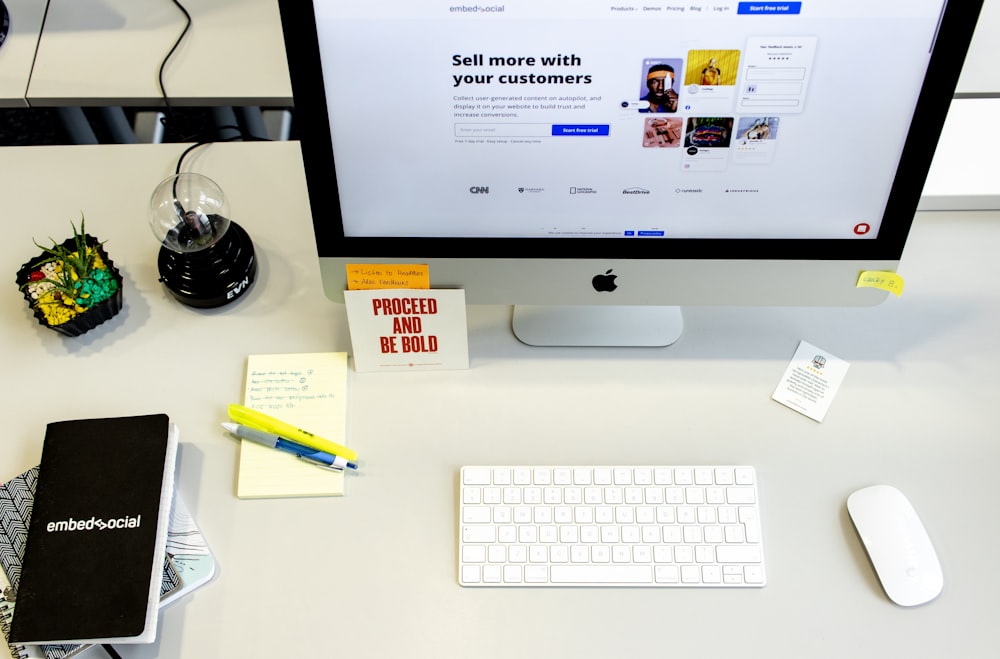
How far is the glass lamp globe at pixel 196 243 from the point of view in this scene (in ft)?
3.16

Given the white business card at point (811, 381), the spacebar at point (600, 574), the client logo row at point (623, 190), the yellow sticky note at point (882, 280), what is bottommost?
the spacebar at point (600, 574)

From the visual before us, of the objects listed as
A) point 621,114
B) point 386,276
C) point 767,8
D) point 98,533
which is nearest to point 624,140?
point 621,114

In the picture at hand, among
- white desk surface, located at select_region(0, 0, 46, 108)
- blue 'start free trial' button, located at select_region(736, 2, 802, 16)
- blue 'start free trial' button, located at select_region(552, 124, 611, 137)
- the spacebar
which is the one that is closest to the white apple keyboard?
the spacebar

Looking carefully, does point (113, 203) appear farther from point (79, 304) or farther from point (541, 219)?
point (541, 219)

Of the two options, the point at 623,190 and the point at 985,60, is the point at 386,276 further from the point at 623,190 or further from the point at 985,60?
the point at 985,60

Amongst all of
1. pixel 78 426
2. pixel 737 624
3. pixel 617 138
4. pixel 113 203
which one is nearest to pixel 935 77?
pixel 617 138

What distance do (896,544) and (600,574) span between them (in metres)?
0.30

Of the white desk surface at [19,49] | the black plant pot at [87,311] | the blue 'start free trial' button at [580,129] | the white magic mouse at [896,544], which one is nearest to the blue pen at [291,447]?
the black plant pot at [87,311]

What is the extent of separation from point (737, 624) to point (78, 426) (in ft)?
2.29

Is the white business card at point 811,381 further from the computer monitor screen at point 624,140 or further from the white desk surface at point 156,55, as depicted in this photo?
the white desk surface at point 156,55

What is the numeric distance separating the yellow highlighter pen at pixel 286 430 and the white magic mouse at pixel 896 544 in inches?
21.3

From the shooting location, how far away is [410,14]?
0.67 m

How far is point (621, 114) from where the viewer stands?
72cm

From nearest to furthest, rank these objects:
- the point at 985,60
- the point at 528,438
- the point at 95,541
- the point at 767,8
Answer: the point at 767,8
the point at 95,541
the point at 528,438
the point at 985,60
